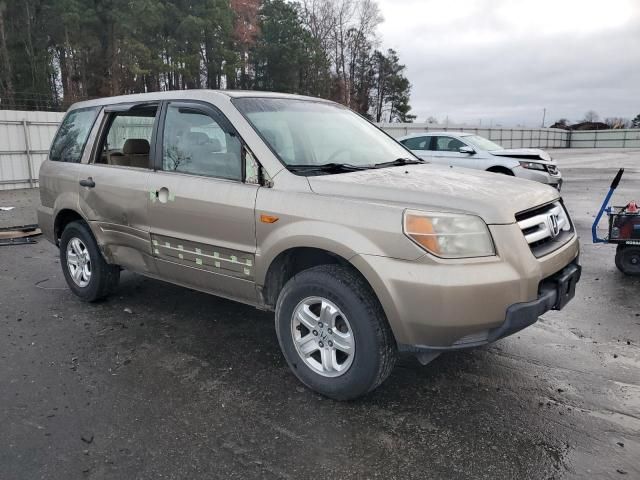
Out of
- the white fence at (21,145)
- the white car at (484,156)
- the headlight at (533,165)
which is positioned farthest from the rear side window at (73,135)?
the white fence at (21,145)

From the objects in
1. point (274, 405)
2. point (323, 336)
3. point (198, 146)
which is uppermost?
point (198, 146)

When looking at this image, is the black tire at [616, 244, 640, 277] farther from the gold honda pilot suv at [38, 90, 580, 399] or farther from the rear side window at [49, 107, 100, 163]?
the rear side window at [49, 107, 100, 163]

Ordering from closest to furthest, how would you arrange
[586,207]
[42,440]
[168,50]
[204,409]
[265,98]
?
[42,440]
[204,409]
[265,98]
[586,207]
[168,50]

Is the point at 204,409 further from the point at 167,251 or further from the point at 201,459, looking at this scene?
the point at 167,251

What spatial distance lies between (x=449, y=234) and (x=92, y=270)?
11.6ft

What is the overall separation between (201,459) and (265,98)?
263 cm

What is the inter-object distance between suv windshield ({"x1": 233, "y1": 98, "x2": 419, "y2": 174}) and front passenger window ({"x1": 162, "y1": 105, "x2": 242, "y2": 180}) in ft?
0.80

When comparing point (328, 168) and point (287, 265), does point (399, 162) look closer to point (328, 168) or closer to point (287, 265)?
point (328, 168)

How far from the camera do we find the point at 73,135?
5184 millimetres

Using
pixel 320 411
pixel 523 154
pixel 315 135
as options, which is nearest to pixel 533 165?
pixel 523 154

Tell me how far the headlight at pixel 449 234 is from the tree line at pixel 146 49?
22.2 metres

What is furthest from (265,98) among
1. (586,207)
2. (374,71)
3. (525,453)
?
(374,71)

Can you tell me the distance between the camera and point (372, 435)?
112 inches

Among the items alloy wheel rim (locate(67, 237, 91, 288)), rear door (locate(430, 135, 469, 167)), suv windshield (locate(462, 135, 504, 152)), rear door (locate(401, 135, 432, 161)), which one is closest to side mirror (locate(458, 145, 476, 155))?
rear door (locate(430, 135, 469, 167))
